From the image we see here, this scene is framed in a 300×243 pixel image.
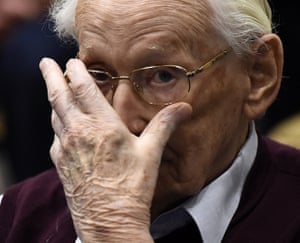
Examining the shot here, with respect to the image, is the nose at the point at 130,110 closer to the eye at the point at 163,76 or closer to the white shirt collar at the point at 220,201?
the eye at the point at 163,76

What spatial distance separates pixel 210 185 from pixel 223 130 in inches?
6.3

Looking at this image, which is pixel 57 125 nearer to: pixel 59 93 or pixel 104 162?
pixel 59 93

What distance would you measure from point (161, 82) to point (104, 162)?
29 centimetres

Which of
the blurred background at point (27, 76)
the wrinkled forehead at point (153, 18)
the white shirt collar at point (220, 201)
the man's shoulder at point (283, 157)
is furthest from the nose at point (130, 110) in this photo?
the blurred background at point (27, 76)

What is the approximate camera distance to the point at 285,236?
259cm

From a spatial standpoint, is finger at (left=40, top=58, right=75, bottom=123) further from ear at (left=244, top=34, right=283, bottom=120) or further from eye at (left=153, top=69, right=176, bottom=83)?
ear at (left=244, top=34, right=283, bottom=120)

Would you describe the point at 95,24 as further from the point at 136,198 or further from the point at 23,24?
the point at 23,24

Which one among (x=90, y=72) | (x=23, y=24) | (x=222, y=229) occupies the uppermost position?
(x=90, y=72)

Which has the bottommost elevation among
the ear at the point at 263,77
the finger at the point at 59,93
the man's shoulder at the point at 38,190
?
the man's shoulder at the point at 38,190

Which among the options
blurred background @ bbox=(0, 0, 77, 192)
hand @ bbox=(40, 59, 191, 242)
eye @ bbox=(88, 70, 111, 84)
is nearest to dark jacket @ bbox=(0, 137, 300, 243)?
hand @ bbox=(40, 59, 191, 242)

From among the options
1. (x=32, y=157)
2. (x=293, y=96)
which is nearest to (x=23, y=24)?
(x=32, y=157)

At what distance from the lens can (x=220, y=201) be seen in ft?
8.76

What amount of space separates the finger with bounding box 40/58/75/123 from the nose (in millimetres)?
145

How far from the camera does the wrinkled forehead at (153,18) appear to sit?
8.32 ft
